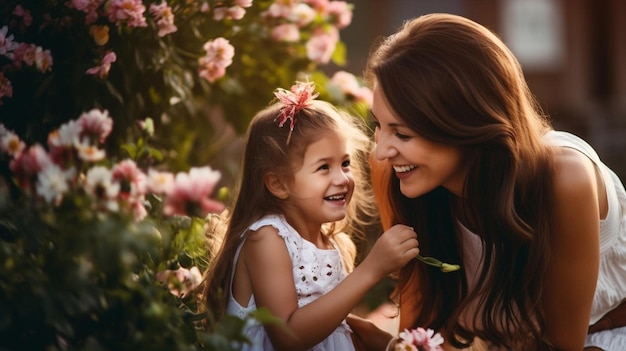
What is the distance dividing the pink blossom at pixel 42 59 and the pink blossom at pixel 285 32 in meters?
1.29

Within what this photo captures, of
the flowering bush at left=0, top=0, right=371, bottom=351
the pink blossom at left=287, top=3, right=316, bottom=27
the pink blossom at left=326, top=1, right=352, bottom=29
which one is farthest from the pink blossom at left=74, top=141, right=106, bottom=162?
the pink blossom at left=326, top=1, right=352, bottom=29

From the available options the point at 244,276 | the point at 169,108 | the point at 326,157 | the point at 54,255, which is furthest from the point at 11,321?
the point at 169,108

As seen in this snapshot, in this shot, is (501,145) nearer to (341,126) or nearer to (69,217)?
(341,126)

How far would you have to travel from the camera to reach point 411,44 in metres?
2.57

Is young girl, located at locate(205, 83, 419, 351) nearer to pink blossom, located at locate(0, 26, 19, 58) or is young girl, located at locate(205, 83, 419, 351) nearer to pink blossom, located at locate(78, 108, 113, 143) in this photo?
pink blossom, located at locate(78, 108, 113, 143)

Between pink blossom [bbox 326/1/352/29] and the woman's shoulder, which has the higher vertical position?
the woman's shoulder

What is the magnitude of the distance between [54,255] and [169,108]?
1.61 meters

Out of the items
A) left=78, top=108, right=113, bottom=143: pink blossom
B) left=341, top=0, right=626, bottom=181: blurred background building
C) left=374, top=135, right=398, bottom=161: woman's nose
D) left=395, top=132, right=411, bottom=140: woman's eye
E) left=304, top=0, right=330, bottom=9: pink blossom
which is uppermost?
left=78, top=108, right=113, bottom=143: pink blossom

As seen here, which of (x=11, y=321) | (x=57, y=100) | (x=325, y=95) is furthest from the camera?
(x=325, y=95)

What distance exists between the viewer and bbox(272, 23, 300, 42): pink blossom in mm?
3801

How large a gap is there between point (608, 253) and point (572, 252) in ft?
1.08

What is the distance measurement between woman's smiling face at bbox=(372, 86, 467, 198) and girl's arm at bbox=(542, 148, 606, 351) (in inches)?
12.4

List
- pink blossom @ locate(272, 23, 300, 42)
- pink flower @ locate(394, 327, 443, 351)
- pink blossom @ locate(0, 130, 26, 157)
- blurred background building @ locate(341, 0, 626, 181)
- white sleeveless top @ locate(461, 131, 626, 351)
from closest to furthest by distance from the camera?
pink blossom @ locate(0, 130, 26, 157), pink flower @ locate(394, 327, 443, 351), white sleeveless top @ locate(461, 131, 626, 351), pink blossom @ locate(272, 23, 300, 42), blurred background building @ locate(341, 0, 626, 181)

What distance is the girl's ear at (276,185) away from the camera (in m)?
2.71
